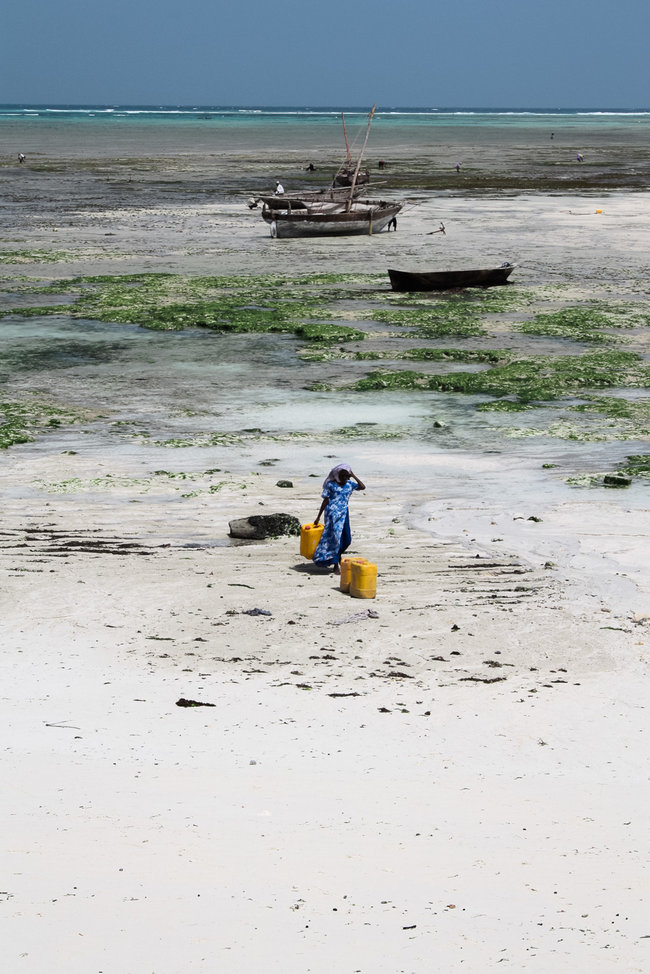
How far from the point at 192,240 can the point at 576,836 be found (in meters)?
34.3

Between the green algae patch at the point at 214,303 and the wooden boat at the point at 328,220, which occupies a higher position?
the wooden boat at the point at 328,220

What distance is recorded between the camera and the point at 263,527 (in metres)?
12.5

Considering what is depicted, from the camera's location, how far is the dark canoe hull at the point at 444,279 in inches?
1123

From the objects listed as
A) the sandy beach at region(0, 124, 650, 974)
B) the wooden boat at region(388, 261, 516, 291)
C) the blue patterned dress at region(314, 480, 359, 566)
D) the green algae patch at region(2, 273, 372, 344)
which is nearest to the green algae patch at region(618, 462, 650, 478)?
the sandy beach at region(0, 124, 650, 974)

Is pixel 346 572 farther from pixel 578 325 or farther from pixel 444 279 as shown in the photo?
pixel 444 279

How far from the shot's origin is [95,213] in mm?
46812

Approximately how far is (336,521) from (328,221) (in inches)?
1258

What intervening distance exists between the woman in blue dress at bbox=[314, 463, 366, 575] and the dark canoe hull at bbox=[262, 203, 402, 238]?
3011 centimetres

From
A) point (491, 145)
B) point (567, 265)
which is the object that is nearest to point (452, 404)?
point (567, 265)

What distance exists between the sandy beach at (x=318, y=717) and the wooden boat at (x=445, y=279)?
42.1 feet

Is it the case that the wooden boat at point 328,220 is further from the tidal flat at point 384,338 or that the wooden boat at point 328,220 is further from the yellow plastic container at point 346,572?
the yellow plastic container at point 346,572

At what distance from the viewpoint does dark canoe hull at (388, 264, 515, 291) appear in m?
28.5

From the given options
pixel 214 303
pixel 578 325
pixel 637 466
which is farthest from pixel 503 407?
pixel 214 303

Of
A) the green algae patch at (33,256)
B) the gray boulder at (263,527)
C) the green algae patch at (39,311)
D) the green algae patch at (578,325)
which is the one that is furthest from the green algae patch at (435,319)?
the green algae patch at (33,256)
